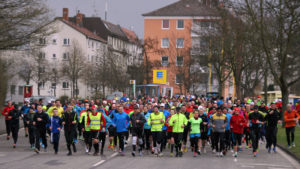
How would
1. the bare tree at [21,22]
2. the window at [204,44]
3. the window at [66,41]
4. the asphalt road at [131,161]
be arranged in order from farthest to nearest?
the window at [66,41] < the window at [204,44] < the bare tree at [21,22] < the asphalt road at [131,161]

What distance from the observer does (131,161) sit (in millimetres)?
16891

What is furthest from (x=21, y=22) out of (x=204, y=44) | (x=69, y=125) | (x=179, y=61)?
(x=179, y=61)

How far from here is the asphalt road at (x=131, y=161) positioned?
1538 centimetres

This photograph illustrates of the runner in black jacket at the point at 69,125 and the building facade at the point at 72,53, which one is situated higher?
the building facade at the point at 72,53

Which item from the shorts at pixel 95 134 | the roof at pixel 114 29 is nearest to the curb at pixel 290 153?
the shorts at pixel 95 134

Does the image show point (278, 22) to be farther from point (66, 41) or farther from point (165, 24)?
point (66, 41)

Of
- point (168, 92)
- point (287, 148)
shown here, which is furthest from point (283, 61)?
point (168, 92)

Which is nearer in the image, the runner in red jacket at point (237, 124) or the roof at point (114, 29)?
the runner in red jacket at point (237, 124)

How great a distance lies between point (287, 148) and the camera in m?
21.6

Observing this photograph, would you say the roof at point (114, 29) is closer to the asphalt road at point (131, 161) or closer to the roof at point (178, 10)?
the roof at point (178, 10)

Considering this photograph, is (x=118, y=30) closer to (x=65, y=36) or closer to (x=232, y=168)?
(x=65, y=36)

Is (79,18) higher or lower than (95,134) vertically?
higher

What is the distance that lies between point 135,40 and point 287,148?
45.8 metres

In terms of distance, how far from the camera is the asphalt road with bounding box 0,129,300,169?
606 inches
